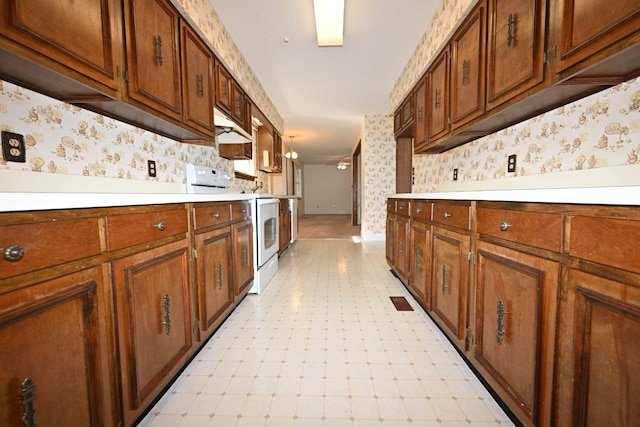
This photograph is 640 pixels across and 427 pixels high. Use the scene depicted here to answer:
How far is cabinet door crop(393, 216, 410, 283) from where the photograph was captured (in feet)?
7.43

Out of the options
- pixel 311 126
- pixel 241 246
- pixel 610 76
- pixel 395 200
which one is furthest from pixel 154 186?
pixel 311 126

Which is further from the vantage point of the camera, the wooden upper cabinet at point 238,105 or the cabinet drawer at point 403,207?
the wooden upper cabinet at point 238,105

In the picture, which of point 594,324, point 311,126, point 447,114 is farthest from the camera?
point 311,126

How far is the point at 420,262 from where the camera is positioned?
1.94 meters

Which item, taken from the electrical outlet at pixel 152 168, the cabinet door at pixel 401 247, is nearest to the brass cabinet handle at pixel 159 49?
the electrical outlet at pixel 152 168

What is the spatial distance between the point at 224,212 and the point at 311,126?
4733 millimetres

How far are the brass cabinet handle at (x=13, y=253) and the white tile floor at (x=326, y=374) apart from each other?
85 cm

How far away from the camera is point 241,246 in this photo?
209cm

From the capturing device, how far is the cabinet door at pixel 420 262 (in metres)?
1.79

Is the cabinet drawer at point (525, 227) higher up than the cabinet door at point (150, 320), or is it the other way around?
the cabinet drawer at point (525, 227)

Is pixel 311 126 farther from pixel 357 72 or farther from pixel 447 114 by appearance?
pixel 447 114

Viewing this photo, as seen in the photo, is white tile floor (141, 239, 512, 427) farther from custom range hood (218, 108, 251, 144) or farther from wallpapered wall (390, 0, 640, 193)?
custom range hood (218, 108, 251, 144)

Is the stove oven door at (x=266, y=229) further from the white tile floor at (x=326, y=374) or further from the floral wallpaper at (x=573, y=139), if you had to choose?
the floral wallpaper at (x=573, y=139)

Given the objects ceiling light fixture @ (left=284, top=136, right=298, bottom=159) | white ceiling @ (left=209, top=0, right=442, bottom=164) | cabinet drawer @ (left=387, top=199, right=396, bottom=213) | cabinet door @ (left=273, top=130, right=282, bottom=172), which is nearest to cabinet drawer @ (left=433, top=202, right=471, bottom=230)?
cabinet drawer @ (left=387, top=199, right=396, bottom=213)
